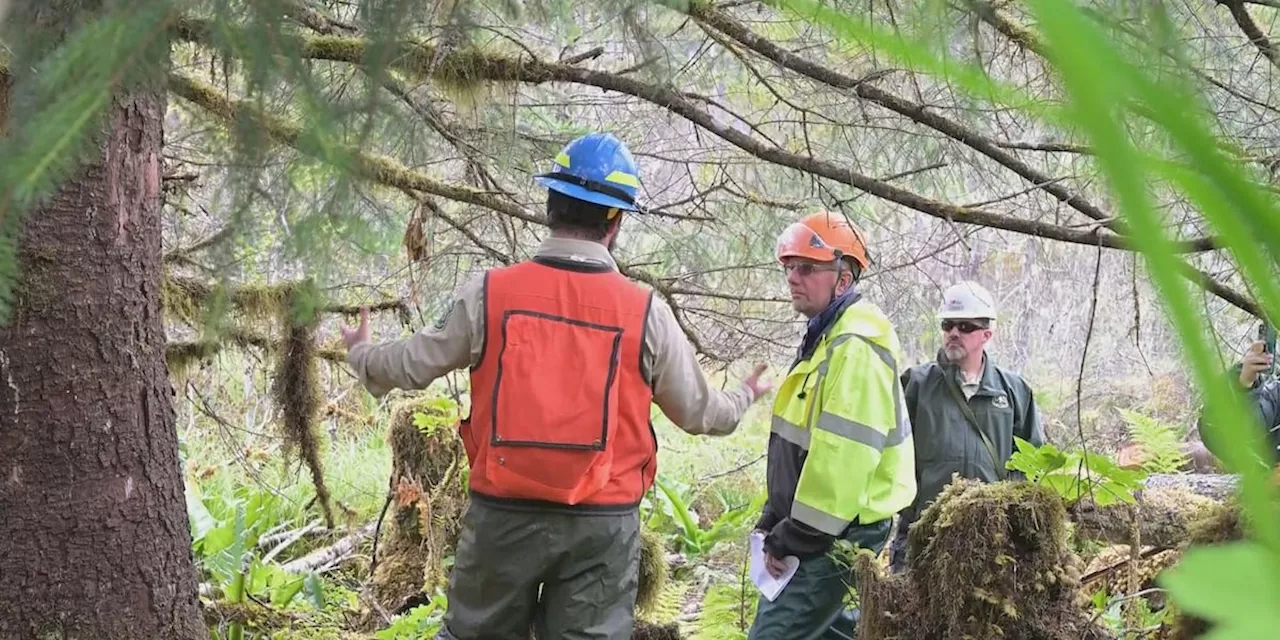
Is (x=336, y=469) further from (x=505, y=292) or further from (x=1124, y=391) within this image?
(x=1124, y=391)

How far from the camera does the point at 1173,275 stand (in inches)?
12.4

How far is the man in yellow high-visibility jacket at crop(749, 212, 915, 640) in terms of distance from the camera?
11.0 feet

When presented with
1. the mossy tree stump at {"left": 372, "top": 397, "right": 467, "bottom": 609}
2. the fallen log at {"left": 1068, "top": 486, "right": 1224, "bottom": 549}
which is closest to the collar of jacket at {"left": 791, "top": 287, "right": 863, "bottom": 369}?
the fallen log at {"left": 1068, "top": 486, "right": 1224, "bottom": 549}

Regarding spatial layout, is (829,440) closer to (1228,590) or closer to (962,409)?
(962,409)

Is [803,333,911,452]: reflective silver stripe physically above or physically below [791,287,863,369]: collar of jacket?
below

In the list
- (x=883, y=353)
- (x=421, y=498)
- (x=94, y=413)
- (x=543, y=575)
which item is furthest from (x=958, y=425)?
(x=94, y=413)

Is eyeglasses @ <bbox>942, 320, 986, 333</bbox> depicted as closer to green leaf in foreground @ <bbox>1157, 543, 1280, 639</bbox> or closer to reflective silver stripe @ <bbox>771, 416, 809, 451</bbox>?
reflective silver stripe @ <bbox>771, 416, 809, 451</bbox>

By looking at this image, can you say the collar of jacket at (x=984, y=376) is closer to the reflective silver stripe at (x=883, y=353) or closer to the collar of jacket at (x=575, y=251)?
the reflective silver stripe at (x=883, y=353)

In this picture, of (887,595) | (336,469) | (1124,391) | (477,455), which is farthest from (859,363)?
(1124,391)

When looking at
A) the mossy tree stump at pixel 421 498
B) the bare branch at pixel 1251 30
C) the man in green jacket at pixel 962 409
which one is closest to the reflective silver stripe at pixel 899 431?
the man in green jacket at pixel 962 409

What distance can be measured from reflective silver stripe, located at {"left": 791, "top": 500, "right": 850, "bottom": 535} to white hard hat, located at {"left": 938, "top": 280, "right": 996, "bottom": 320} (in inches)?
48.2

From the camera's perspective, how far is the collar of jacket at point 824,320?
11.8 ft

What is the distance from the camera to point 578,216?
10.3 ft

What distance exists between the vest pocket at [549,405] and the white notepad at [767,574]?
94cm
